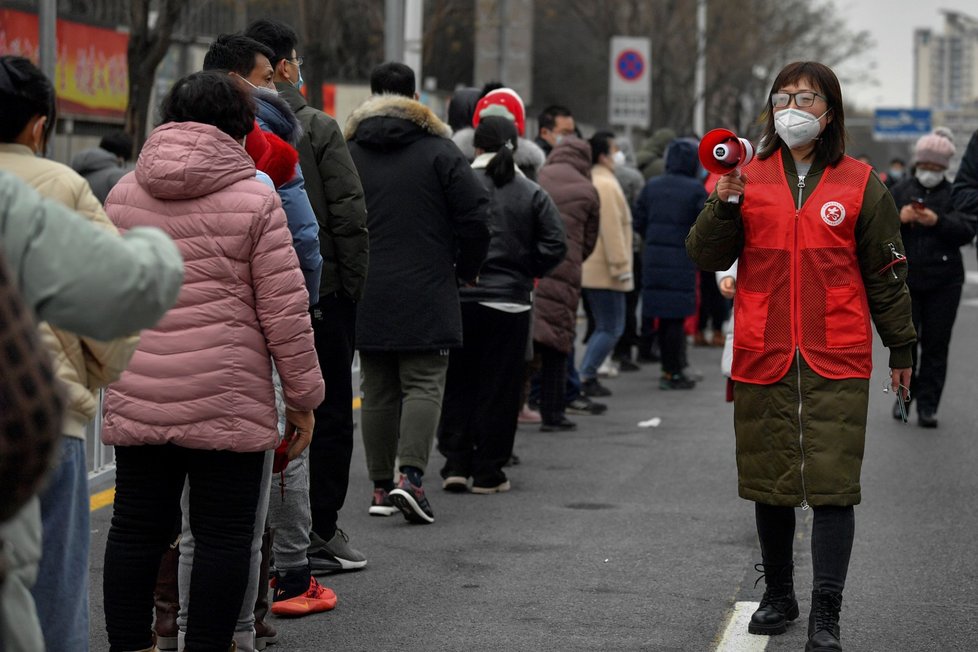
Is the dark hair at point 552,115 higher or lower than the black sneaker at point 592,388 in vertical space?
higher

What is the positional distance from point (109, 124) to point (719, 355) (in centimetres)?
1017

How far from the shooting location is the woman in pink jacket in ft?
14.0

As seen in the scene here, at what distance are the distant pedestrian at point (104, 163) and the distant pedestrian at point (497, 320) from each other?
3.50m

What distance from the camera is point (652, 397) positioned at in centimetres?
1243

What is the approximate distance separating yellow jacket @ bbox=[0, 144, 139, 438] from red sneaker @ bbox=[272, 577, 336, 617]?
2016 mm

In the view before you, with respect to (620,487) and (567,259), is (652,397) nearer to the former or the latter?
(567,259)

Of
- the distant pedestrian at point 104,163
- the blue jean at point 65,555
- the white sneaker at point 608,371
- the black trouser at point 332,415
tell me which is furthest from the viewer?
the white sneaker at point 608,371

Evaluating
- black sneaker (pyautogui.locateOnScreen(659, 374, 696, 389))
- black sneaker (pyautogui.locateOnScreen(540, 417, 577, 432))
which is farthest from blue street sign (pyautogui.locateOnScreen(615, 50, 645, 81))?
black sneaker (pyautogui.locateOnScreen(540, 417, 577, 432))

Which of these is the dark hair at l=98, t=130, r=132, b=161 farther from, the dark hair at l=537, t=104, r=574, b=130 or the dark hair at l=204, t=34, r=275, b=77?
the dark hair at l=204, t=34, r=275, b=77

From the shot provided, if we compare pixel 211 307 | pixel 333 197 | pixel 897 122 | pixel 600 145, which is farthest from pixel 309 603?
pixel 897 122

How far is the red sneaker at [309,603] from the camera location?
5.61m

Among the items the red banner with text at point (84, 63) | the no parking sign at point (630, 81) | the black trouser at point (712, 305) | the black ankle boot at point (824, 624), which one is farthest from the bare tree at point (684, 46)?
the black ankle boot at point (824, 624)

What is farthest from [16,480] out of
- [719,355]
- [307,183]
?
[719,355]

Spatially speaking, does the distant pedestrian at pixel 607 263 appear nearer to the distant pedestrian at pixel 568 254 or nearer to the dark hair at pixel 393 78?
the distant pedestrian at pixel 568 254
